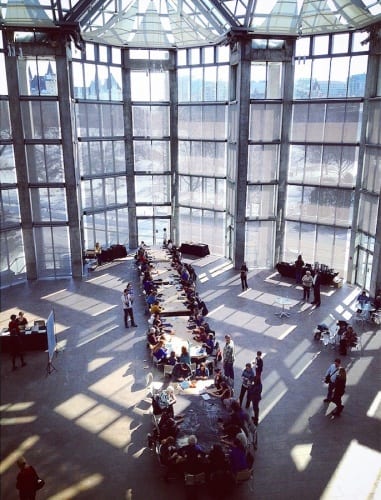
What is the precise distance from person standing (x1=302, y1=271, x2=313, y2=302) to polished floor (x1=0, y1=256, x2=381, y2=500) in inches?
17.7

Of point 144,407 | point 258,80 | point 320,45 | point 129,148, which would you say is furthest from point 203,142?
point 144,407

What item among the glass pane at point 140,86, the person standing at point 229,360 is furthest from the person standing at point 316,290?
the glass pane at point 140,86

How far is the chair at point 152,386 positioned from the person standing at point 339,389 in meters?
4.78

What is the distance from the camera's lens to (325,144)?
22828mm

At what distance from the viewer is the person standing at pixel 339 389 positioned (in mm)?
12008

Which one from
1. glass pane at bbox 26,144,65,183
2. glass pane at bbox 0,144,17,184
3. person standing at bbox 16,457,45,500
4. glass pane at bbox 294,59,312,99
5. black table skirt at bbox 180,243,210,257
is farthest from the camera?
black table skirt at bbox 180,243,210,257

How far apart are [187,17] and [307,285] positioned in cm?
1490

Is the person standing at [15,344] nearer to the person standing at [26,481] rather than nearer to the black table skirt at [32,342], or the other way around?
the black table skirt at [32,342]

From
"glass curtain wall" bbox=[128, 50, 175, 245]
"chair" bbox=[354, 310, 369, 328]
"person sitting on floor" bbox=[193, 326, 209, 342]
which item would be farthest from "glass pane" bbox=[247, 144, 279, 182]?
"person sitting on floor" bbox=[193, 326, 209, 342]

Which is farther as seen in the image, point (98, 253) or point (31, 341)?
point (98, 253)

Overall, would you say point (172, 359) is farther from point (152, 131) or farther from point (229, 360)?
point (152, 131)

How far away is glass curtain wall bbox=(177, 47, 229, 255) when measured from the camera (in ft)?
84.6

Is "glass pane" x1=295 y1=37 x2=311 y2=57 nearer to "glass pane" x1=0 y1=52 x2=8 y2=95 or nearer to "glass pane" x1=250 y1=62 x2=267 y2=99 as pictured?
"glass pane" x1=250 y1=62 x2=267 y2=99

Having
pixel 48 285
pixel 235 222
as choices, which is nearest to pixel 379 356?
pixel 235 222
